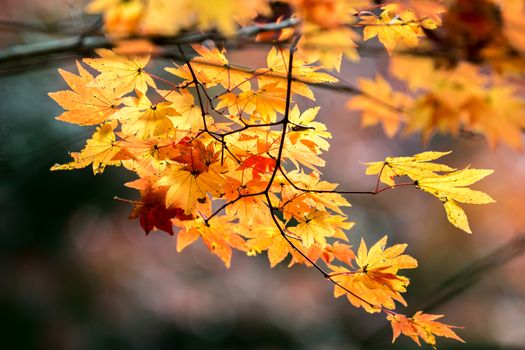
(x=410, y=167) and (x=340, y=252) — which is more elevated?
(x=410, y=167)

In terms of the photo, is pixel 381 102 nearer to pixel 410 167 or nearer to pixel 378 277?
pixel 410 167

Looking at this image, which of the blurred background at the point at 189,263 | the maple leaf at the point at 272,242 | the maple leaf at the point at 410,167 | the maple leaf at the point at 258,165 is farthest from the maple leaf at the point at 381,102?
the blurred background at the point at 189,263

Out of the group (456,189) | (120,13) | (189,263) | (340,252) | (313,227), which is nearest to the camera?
(120,13)

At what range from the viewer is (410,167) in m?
1.02

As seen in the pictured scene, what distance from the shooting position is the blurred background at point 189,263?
179 inches

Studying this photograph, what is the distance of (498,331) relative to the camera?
585 cm

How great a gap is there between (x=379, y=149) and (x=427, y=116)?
5874mm

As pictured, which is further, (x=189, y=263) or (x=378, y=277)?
(x=189, y=263)

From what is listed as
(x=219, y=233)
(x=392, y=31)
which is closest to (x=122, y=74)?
(x=219, y=233)

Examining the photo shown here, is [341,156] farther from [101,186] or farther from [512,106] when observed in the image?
[512,106]

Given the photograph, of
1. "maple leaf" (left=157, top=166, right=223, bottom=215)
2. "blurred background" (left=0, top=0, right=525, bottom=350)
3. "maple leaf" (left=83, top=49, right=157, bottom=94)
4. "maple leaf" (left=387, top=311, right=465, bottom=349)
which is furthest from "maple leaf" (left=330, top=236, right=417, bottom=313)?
"blurred background" (left=0, top=0, right=525, bottom=350)

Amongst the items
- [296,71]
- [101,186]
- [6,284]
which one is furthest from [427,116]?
[6,284]

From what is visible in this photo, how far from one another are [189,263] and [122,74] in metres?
4.64

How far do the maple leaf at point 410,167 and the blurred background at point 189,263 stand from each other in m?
3.14
